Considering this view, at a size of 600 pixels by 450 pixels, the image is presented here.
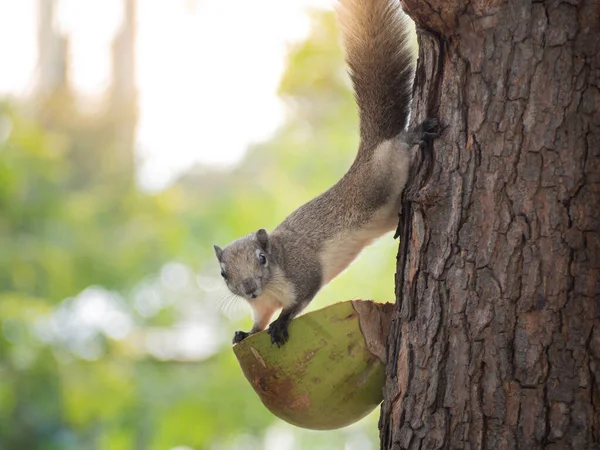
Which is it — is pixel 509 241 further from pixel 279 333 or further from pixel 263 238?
pixel 263 238

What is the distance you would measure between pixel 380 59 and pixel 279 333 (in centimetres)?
119

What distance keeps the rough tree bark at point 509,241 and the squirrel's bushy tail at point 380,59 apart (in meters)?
0.61

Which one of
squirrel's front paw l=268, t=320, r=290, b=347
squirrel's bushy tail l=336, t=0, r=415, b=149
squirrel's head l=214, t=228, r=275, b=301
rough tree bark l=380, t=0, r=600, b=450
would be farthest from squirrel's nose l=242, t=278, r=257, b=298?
rough tree bark l=380, t=0, r=600, b=450

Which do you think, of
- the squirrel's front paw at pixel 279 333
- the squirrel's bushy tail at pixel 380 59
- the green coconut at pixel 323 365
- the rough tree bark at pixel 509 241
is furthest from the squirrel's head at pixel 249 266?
the rough tree bark at pixel 509 241

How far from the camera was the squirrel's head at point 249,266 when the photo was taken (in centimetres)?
348

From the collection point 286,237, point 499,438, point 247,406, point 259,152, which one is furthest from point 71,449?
point 499,438

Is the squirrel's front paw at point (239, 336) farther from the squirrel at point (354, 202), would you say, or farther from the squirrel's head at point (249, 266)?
the squirrel's head at point (249, 266)

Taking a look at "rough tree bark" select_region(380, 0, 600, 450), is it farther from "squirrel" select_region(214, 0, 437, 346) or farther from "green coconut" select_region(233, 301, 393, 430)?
"squirrel" select_region(214, 0, 437, 346)

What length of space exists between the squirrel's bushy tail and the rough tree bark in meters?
0.61

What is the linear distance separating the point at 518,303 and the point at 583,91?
0.64 metres

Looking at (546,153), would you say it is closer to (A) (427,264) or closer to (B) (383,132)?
(A) (427,264)

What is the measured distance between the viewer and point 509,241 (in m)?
2.23

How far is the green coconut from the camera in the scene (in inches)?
97.0

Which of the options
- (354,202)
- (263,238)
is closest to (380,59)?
(354,202)
